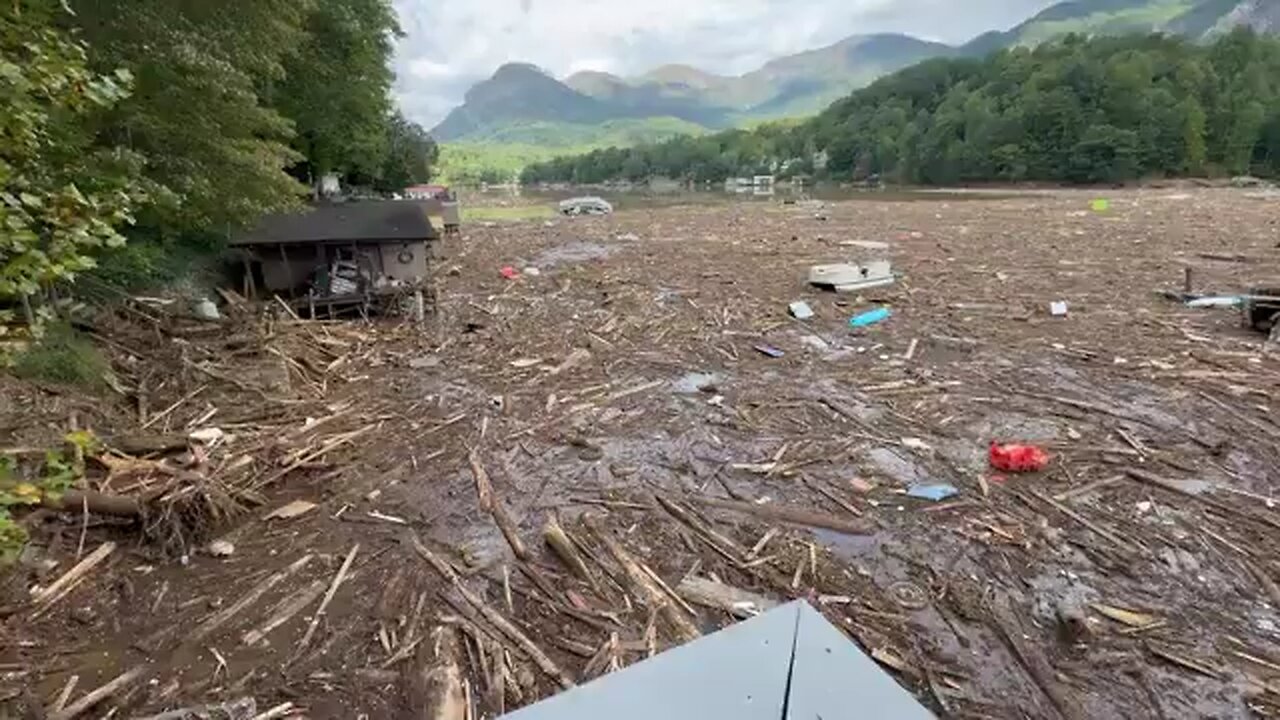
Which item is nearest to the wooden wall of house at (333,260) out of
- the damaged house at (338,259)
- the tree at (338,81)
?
the damaged house at (338,259)

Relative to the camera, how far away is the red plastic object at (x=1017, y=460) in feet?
22.7

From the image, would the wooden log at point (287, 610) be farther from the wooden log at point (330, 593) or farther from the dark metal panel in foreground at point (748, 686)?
the dark metal panel in foreground at point (748, 686)

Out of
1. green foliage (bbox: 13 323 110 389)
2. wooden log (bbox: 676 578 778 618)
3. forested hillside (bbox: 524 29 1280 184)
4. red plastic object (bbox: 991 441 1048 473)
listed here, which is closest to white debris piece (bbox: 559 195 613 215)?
green foliage (bbox: 13 323 110 389)

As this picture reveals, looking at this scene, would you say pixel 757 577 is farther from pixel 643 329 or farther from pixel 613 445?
pixel 643 329

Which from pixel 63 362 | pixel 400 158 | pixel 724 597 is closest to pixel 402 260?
pixel 63 362

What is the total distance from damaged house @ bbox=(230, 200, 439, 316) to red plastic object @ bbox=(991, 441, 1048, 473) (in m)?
12.8

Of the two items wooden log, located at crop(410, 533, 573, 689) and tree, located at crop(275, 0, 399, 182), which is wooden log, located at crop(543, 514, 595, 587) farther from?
tree, located at crop(275, 0, 399, 182)

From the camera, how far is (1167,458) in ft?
23.1

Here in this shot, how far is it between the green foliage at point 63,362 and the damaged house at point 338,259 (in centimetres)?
695

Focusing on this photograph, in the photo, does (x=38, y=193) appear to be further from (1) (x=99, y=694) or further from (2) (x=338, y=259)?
(2) (x=338, y=259)

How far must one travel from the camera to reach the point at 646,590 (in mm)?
5160

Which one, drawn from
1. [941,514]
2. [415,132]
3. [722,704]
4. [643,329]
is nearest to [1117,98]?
[415,132]

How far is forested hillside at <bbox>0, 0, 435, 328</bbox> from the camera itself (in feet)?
8.82

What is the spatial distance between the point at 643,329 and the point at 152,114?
8.66 meters
